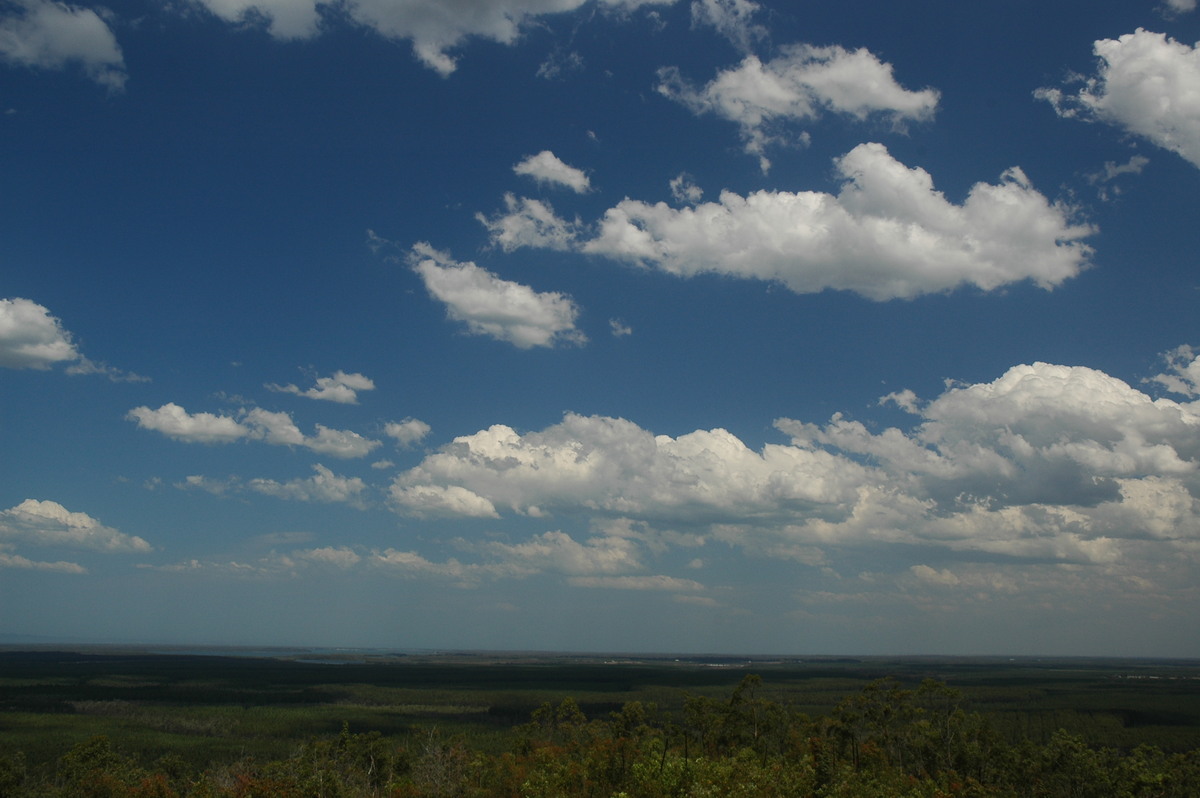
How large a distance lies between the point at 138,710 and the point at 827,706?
147m

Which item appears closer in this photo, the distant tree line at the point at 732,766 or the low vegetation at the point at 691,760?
the distant tree line at the point at 732,766

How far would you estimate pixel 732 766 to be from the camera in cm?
4125

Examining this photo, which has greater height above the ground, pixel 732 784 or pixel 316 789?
pixel 732 784

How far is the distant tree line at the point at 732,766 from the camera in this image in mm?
40844

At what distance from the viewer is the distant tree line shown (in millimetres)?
40844

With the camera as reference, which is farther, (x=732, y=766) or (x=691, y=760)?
(x=691, y=760)

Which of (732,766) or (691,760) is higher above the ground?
(691,760)

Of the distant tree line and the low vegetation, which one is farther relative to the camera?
the low vegetation

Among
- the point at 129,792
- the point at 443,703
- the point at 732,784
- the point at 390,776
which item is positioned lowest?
the point at 443,703

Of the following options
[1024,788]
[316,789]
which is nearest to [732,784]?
[316,789]

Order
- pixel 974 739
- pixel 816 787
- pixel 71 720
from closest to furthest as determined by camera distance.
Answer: pixel 816 787
pixel 974 739
pixel 71 720

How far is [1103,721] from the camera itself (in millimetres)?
145125

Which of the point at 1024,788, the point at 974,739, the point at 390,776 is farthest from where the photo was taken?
the point at 390,776

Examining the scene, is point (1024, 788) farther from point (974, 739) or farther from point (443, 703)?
point (443, 703)
